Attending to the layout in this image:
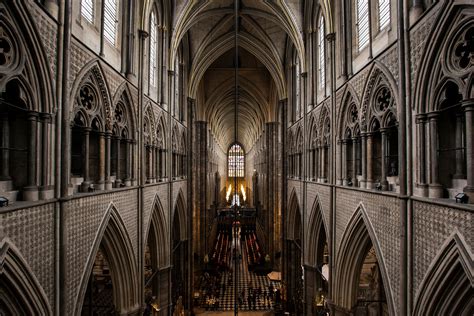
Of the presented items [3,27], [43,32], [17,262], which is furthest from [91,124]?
[17,262]

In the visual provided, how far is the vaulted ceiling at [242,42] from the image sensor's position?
55.5ft

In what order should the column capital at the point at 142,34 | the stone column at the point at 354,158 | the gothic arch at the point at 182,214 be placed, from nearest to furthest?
→ 1. the stone column at the point at 354,158
2. the column capital at the point at 142,34
3. the gothic arch at the point at 182,214

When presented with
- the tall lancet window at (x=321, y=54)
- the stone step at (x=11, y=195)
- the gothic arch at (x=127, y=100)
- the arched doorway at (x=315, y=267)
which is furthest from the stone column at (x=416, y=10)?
the arched doorway at (x=315, y=267)

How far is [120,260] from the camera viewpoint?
10.5 meters

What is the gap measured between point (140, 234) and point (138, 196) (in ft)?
4.51

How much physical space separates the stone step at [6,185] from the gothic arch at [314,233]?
11675 mm

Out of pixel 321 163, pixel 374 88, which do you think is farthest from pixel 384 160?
pixel 321 163

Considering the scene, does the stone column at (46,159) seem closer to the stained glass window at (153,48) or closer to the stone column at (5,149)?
the stone column at (5,149)

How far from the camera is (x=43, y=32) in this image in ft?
20.1

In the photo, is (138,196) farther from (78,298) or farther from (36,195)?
(36,195)

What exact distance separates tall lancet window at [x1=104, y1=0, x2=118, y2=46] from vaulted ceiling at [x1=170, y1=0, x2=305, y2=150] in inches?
241

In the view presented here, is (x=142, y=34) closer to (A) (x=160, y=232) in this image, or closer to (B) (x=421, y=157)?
(A) (x=160, y=232)

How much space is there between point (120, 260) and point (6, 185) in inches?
217

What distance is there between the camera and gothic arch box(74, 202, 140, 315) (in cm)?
973
